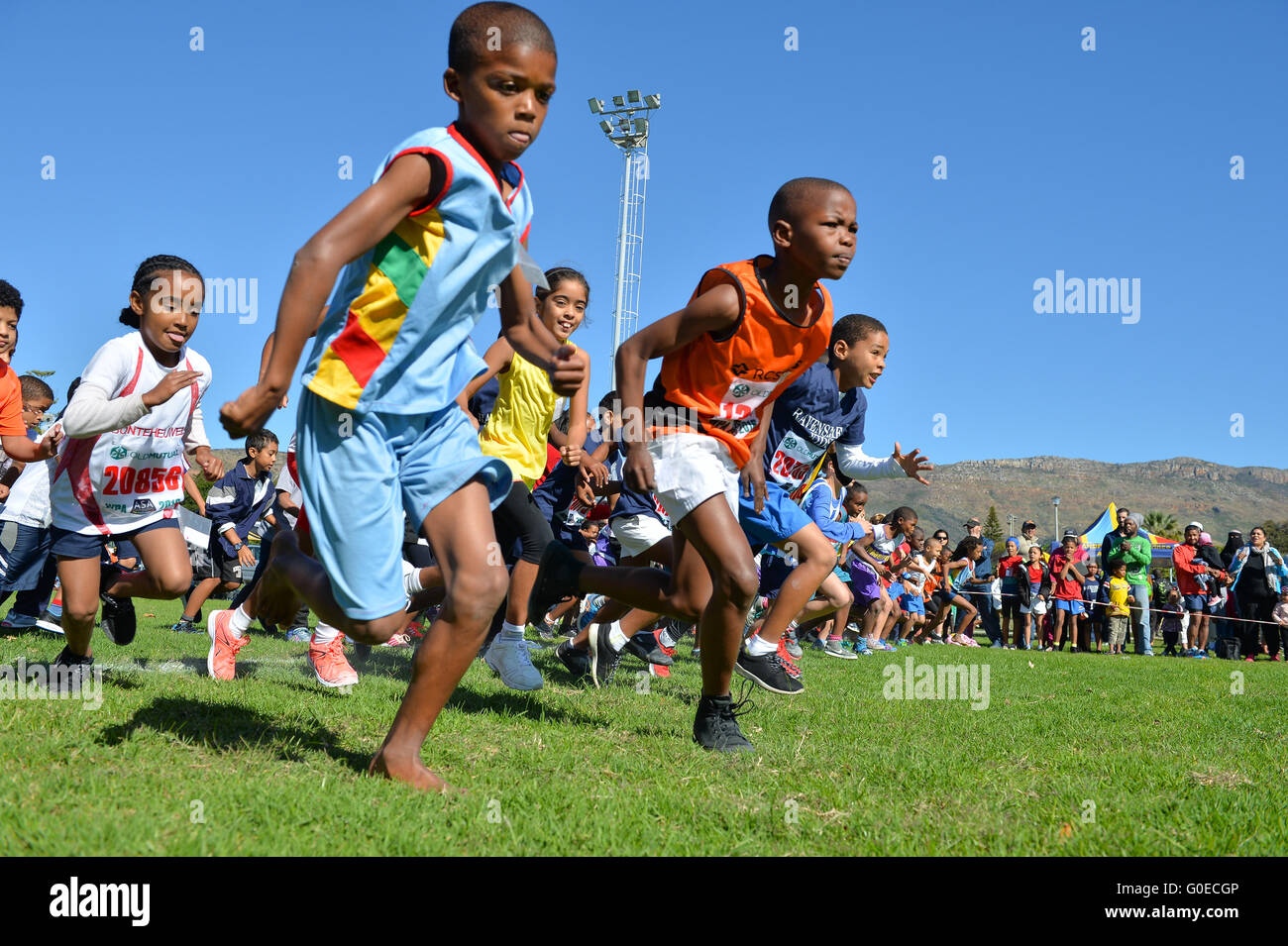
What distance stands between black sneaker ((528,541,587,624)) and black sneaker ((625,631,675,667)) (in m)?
0.99

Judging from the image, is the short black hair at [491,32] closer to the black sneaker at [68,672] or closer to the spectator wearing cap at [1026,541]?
the black sneaker at [68,672]

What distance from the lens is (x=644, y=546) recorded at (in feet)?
22.3

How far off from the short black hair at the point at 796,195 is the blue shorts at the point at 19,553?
6.70 metres

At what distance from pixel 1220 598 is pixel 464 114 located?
18515mm

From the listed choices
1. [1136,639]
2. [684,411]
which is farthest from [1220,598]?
[684,411]

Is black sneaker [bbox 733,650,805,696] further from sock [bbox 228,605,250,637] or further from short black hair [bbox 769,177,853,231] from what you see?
sock [bbox 228,605,250,637]

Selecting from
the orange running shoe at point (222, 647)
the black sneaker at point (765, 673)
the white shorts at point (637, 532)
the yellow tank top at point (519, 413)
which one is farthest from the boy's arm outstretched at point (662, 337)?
the orange running shoe at point (222, 647)

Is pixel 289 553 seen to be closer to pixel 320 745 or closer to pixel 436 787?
pixel 320 745

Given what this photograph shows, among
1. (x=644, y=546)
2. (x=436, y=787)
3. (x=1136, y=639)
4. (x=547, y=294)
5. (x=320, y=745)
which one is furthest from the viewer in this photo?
(x=1136, y=639)

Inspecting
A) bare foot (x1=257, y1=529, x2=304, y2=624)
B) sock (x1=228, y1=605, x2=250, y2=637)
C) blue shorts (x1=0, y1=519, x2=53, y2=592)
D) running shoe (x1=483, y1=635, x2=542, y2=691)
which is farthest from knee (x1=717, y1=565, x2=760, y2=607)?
blue shorts (x1=0, y1=519, x2=53, y2=592)

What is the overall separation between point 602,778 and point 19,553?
22.2 feet

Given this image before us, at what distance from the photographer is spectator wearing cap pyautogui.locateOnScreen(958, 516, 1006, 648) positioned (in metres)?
18.7

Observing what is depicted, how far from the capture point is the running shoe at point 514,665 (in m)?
5.70

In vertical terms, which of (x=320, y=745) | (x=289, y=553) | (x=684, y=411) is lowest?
(x=320, y=745)
